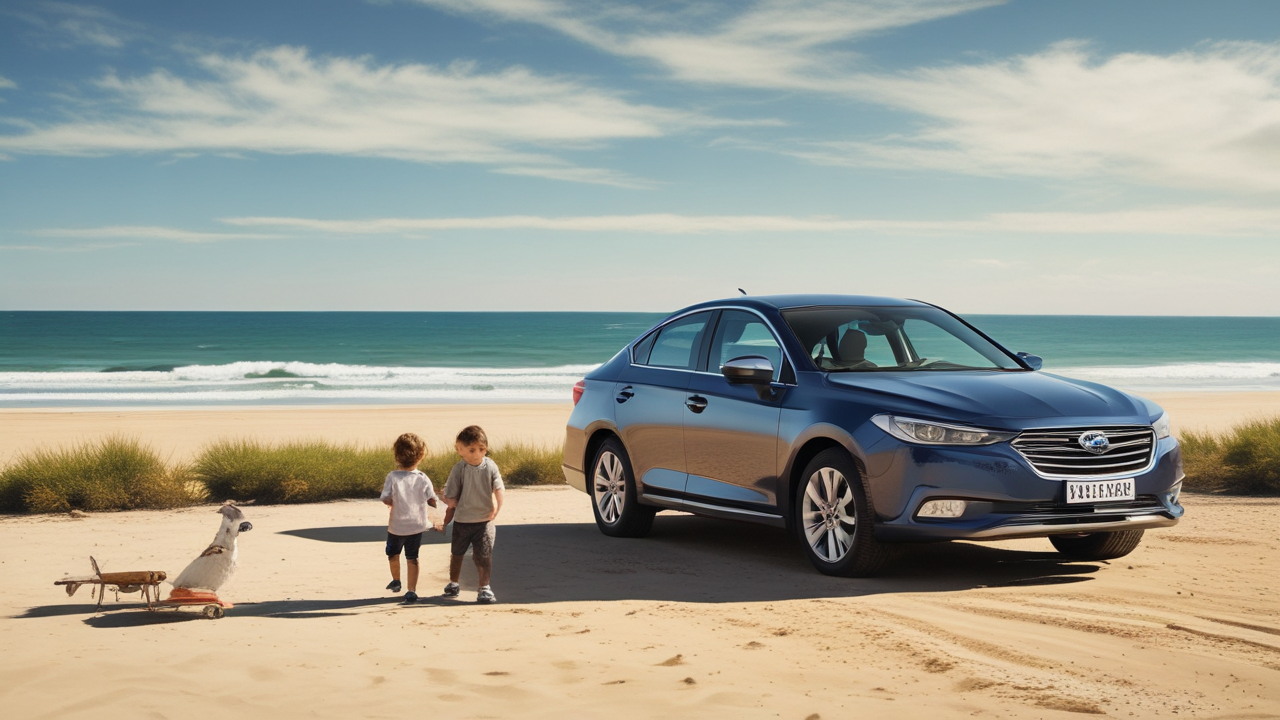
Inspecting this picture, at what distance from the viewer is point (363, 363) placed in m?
67.4

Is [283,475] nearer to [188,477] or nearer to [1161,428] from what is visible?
[188,477]

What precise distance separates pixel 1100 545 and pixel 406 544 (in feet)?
16.0

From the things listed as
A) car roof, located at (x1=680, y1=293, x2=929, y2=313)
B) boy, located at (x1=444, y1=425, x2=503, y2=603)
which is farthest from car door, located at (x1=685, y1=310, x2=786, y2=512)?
boy, located at (x1=444, y1=425, x2=503, y2=603)

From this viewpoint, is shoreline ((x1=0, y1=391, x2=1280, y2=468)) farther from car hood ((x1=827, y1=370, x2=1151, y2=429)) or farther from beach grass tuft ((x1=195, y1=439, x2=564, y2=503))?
car hood ((x1=827, y1=370, x2=1151, y2=429))

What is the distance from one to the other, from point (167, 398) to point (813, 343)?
107 feet

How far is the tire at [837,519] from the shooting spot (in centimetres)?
771

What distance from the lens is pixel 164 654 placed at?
6.09 m

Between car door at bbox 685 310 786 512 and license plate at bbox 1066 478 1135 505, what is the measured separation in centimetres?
193

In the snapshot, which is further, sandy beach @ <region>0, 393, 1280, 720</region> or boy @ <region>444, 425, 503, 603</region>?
boy @ <region>444, 425, 503, 603</region>

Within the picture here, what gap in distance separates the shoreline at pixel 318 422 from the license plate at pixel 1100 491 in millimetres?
12570

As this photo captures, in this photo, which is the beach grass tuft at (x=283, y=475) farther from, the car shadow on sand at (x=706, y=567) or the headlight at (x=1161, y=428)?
the headlight at (x=1161, y=428)

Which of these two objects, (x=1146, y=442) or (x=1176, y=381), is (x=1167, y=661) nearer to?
(x=1146, y=442)

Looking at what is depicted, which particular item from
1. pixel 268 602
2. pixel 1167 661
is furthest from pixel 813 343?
pixel 268 602

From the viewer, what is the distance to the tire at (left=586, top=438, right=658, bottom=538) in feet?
32.9
